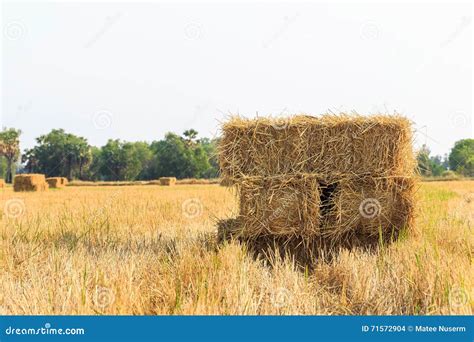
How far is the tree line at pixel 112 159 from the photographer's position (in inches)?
2517

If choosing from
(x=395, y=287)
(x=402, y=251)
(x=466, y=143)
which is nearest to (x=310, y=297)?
(x=395, y=287)

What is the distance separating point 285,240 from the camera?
262 inches

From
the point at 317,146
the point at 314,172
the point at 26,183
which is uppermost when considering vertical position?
the point at 317,146

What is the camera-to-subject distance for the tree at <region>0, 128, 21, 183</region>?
6575 centimetres

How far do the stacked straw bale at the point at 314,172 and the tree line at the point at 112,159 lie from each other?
5611 cm

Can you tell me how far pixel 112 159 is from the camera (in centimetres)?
6856
